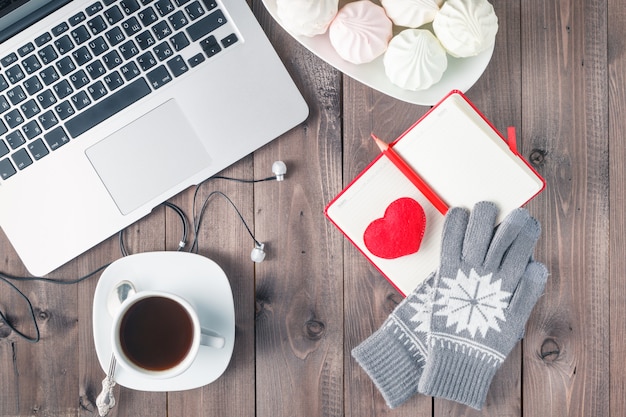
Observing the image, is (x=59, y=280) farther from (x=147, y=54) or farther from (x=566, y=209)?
(x=566, y=209)

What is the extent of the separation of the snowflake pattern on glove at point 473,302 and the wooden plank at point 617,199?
150 mm

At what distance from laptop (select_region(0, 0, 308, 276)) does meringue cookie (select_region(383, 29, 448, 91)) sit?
0.37 feet

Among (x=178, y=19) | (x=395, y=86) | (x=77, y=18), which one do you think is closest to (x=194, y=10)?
(x=178, y=19)

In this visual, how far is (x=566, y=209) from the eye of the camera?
64 centimetres

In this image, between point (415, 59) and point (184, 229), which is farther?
point (184, 229)

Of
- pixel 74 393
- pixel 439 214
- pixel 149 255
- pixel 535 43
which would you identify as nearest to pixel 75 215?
pixel 149 255

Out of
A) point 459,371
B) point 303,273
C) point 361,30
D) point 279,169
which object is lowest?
point 459,371

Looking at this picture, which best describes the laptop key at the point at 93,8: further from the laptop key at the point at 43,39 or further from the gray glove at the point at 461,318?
the gray glove at the point at 461,318

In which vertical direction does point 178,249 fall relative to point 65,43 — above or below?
below

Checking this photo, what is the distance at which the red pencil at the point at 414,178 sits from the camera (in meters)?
0.57

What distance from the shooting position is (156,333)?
0.58 metres

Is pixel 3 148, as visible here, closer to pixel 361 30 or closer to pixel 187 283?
pixel 187 283

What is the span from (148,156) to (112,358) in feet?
0.73

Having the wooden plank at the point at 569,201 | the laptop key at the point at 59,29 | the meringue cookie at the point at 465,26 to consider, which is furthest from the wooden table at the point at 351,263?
the laptop key at the point at 59,29
